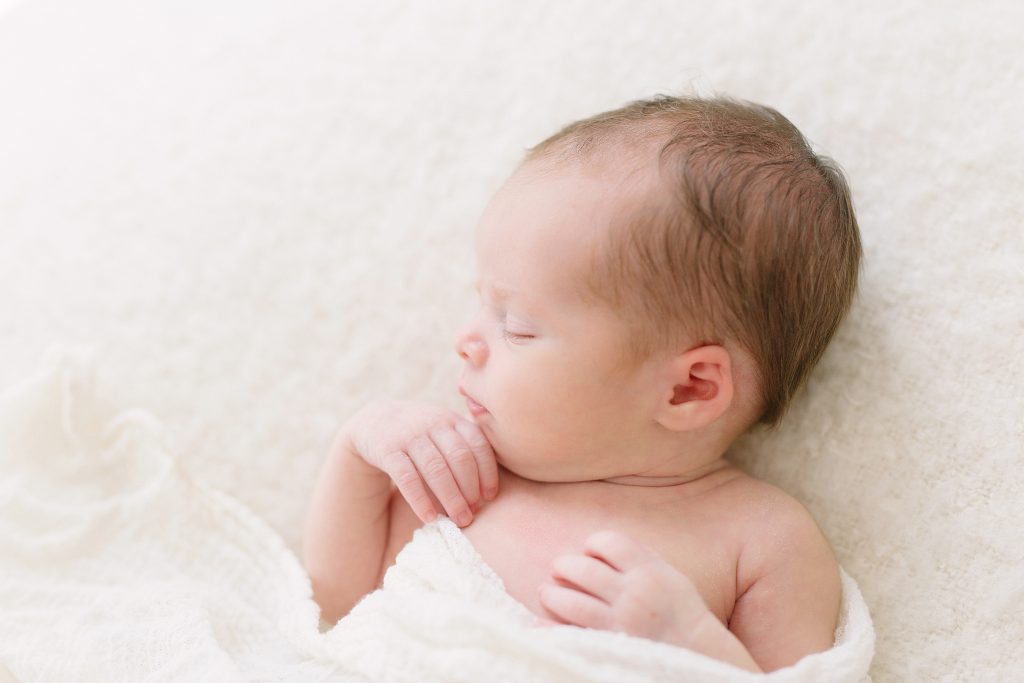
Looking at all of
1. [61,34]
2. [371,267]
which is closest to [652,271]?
[371,267]

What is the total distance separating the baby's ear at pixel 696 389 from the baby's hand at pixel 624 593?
165 mm

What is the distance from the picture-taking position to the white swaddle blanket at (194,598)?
114cm

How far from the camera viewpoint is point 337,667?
4.20 ft

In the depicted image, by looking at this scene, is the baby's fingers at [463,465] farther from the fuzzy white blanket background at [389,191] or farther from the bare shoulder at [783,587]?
the bare shoulder at [783,587]

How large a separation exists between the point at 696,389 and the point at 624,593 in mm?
269

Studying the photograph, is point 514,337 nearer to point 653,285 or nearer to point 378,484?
point 653,285

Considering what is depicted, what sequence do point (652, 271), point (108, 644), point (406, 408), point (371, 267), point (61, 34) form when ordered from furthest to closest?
point (61, 34), point (371, 267), point (406, 408), point (108, 644), point (652, 271)

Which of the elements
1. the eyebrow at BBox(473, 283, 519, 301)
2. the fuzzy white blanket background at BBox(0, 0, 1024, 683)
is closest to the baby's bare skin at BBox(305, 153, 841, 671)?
the eyebrow at BBox(473, 283, 519, 301)

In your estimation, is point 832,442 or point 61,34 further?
point 61,34

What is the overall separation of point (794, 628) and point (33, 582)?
1004 mm

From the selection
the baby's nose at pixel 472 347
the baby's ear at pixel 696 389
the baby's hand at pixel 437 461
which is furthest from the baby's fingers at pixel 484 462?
the baby's ear at pixel 696 389

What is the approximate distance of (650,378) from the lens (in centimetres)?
125

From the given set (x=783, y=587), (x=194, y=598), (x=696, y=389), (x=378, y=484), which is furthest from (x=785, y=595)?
(x=194, y=598)

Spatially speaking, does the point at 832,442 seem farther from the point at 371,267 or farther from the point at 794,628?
the point at 371,267
